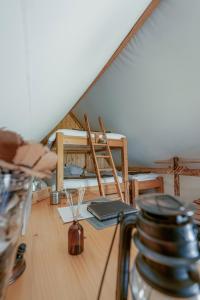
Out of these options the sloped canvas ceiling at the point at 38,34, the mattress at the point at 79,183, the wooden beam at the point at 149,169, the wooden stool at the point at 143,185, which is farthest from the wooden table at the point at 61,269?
the wooden beam at the point at 149,169

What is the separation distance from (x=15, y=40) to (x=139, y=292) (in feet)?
2.37

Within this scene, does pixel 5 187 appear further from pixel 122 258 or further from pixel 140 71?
pixel 140 71

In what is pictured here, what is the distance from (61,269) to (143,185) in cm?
274

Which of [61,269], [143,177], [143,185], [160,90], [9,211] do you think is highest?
[160,90]

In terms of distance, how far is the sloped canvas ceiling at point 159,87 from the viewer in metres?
1.49

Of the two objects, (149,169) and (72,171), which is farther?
(149,169)

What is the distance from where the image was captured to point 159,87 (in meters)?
2.02

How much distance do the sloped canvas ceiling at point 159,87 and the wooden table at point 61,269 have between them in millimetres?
1756

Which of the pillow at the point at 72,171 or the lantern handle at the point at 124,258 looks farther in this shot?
the pillow at the point at 72,171

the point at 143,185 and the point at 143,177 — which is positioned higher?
the point at 143,177

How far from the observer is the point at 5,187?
9.8 inches

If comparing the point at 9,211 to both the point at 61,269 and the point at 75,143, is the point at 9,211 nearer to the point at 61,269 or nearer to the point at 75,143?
the point at 61,269

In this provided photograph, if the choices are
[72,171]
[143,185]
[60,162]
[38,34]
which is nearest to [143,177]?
[143,185]

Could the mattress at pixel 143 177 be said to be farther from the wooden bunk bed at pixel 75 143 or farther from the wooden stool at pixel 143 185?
the wooden bunk bed at pixel 75 143
